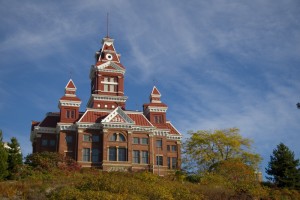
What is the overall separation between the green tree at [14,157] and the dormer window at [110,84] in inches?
944

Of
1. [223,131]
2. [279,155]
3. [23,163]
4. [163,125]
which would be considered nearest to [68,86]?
[163,125]

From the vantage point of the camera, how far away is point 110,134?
56625mm

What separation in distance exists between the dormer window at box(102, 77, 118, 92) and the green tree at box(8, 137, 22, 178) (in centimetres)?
2397

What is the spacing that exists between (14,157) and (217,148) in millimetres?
29038

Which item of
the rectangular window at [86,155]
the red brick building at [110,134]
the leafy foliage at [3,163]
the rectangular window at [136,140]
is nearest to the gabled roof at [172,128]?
the red brick building at [110,134]

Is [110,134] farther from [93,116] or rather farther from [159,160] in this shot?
[159,160]

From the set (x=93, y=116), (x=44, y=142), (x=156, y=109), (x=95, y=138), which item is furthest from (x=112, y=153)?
(x=156, y=109)

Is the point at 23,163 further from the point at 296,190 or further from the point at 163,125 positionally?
the point at 296,190

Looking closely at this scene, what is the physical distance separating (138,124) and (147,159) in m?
4.98

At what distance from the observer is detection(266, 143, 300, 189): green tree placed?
44.0 meters

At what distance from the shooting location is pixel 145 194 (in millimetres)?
25234

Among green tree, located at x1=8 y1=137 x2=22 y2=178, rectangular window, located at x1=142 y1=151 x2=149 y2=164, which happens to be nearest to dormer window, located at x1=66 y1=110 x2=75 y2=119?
rectangular window, located at x1=142 y1=151 x2=149 y2=164

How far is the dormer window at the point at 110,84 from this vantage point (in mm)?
65375

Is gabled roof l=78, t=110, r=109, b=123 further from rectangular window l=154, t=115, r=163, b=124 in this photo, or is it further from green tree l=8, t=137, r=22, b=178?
green tree l=8, t=137, r=22, b=178
